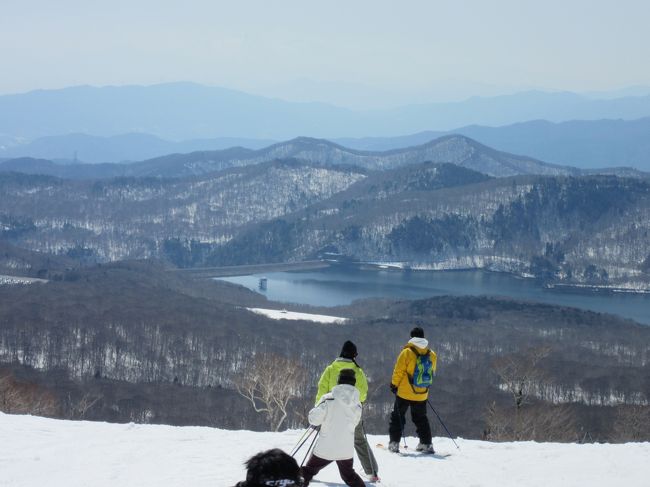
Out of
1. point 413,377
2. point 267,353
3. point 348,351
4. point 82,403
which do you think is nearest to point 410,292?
point 267,353

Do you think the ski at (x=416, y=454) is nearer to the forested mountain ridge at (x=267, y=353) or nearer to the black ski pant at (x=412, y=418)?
the black ski pant at (x=412, y=418)

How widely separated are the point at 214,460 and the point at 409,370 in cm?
395

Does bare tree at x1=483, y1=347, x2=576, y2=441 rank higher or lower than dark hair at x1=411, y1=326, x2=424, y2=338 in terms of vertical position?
lower

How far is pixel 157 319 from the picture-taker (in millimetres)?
102750

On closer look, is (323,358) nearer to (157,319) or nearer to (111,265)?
(157,319)

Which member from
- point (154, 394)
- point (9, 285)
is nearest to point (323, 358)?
point (154, 394)

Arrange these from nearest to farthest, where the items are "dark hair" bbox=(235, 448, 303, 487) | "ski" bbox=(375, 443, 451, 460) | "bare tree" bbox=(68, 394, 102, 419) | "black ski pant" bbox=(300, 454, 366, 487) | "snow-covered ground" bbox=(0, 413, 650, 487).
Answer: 1. "dark hair" bbox=(235, 448, 303, 487)
2. "black ski pant" bbox=(300, 454, 366, 487)
3. "snow-covered ground" bbox=(0, 413, 650, 487)
4. "ski" bbox=(375, 443, 451, 460)
5. "bare tree" bbox=(68, 394, 102, 419)

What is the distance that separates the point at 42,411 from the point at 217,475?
26.4 m

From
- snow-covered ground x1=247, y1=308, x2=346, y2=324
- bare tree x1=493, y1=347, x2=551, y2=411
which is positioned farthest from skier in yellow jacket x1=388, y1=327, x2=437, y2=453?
snow-covered ground x1=247, y1=308, x2=346, y2=324

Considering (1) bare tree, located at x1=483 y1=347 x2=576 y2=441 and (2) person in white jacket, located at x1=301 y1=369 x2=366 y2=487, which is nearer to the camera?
(2) person in white jacket, located at x1=301 y1=369 x2=366 y2=487

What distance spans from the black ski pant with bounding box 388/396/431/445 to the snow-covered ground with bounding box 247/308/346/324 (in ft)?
297

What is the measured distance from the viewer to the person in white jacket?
43.7 feet

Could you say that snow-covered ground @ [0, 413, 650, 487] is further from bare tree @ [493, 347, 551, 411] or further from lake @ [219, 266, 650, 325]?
lake @ [219, 266, 650, 325]

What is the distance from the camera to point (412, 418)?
1752cm
